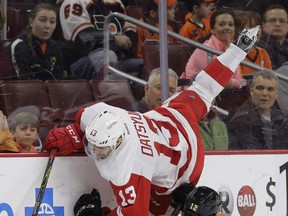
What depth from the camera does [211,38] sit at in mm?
5918

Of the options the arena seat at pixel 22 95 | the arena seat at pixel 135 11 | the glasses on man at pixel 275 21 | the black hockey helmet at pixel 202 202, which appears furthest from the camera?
the glasses on man at pixel 275 21

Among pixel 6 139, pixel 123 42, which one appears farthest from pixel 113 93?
pixel 6 139

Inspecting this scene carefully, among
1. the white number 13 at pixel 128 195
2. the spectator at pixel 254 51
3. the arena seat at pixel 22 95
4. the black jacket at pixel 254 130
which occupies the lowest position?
the white number 13 at pixel 128 195

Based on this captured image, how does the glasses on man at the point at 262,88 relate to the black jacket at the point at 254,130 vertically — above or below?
above

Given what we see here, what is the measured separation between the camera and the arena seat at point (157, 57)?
559 centimetres

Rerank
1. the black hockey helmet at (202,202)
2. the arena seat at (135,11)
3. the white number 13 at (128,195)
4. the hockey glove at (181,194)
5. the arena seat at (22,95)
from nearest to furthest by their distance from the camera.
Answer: the white number 13 at (128,195) → the black hockey helmet at (202,202) → the hockey glove at (181,194) → the arena seat at (22,95) → the arena seat at (135,11)

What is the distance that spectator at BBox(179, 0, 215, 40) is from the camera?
19.2 feet

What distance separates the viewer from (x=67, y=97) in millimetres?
5414

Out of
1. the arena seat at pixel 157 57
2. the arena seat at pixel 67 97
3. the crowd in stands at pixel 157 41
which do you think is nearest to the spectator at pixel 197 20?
the crowd in stands at pixel 157 41

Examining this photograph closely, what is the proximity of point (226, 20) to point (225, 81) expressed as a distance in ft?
2.50

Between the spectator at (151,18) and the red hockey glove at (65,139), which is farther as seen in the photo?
the spectator at (151,18)

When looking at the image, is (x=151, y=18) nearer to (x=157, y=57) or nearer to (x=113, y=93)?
(x=157, y=57)

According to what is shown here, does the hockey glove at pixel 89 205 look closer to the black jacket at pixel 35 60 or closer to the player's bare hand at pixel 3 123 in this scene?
the player's bare hand at pixel 3 123

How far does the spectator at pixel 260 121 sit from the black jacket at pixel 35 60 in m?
0.95
